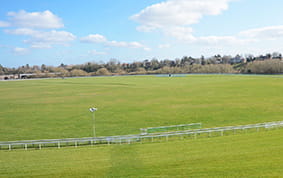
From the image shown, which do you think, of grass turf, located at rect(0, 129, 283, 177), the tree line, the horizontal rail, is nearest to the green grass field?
grass turf, located at rect(0, 129, 283, 177)

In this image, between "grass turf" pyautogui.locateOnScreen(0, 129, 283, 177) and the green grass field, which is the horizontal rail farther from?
"grass turf" pyautogui.locateOnScreen(0, 129, 283, 177)

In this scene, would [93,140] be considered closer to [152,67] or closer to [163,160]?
[163,160]

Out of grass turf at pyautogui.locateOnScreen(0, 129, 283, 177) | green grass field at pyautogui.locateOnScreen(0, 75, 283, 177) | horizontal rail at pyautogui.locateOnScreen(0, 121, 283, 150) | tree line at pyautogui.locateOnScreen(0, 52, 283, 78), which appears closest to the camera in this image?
grass turf at pyautogui.locateOnScreen(0, 129, 283, 177)

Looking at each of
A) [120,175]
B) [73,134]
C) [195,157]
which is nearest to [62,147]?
[73,134]

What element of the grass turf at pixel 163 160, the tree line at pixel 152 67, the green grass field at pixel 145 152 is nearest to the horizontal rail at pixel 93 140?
the green grass field at pixel 145 152

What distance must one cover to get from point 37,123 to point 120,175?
17840 mm

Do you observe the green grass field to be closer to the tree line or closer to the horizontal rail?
the horizontal rail

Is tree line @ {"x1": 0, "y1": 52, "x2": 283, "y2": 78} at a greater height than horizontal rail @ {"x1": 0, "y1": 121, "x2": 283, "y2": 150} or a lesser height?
greater

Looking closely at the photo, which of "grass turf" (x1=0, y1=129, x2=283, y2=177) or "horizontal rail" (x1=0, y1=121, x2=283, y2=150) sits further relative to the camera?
"horizontal rail" (x1=0, y1=121, x2=283, y2=150)

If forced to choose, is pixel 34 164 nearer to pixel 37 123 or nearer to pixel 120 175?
pixel 120 175

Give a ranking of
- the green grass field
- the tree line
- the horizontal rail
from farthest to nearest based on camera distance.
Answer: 1. the tree line
2. the horizontal rail
3. the green grass field

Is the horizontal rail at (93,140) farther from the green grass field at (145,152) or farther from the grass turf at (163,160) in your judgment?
the grass turf at (163,160)

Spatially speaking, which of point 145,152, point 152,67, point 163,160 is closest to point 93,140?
point 145,152

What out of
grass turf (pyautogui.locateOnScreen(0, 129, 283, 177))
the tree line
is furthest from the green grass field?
the tree line
